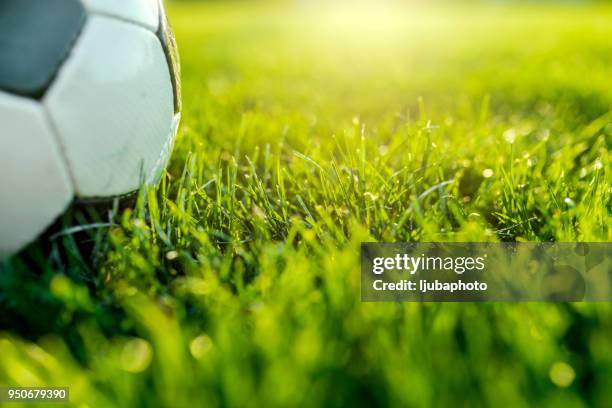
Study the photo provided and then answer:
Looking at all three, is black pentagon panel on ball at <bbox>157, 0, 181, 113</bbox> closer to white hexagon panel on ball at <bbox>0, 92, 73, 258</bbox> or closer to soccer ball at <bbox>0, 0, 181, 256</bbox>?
soccer ball at <bbox>0, 0, 181, 256</bbox>

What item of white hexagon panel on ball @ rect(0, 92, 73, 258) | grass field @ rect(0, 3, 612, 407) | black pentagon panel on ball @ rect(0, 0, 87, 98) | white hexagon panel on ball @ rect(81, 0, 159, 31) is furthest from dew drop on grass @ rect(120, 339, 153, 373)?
white hexagon panel on ball @ rect(81, 0, 159, 31)

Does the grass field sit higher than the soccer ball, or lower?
lower

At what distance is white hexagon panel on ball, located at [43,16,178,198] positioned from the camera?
1648mm

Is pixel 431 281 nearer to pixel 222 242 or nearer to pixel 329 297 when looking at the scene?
pixel 329 297

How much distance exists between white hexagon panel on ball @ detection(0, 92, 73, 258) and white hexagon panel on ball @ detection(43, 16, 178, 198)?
3 cm

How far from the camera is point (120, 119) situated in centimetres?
175

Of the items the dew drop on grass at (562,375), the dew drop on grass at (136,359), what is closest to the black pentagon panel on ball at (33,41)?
the dew drop on grass at (136,359)

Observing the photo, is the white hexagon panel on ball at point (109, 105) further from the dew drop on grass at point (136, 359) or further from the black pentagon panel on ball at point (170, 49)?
the dew drop on grass at point (136, 359)

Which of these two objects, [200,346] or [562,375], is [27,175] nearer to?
[200,346]

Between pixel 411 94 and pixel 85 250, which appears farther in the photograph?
pixel 411 94

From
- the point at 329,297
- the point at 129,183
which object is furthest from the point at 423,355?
the point at 129,183

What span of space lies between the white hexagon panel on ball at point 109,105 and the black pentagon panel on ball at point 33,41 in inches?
1.0

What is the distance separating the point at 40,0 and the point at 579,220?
1.45 meters

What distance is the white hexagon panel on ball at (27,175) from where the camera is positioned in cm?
159
